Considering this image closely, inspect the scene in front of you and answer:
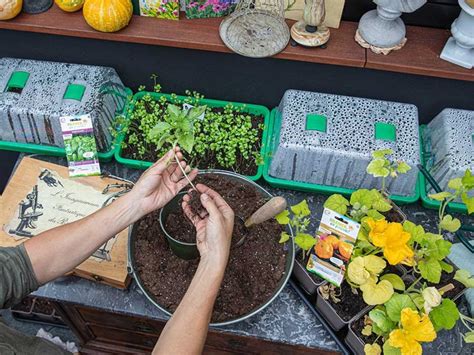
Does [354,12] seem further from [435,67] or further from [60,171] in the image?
[60,171]

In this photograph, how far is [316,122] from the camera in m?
1.58

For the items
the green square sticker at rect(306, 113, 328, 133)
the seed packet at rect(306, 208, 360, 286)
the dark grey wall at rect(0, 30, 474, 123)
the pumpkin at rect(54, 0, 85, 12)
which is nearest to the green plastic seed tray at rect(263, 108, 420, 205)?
the green square sticker at rect(306, 113, 328, 133)

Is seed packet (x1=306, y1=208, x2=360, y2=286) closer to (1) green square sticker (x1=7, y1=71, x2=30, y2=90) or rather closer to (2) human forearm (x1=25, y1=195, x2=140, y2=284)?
(2) human forearm (x1=25, y1=195, x2=140, y2=284)

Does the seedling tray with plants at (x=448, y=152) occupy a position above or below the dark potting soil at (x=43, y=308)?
above

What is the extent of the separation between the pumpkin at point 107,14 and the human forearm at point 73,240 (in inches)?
24.8

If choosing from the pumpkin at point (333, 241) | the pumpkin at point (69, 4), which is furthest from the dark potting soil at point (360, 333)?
the pumpkin at point (69, 4)

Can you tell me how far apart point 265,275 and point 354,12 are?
0.92 metres

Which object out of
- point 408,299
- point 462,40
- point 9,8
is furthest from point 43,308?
point 462,40

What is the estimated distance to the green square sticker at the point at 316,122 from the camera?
1.56 m

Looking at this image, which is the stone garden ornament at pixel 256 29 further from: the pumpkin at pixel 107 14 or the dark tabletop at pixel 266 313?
the dark tabletop at pixel 266 313

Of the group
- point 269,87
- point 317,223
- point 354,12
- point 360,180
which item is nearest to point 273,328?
point 317,223

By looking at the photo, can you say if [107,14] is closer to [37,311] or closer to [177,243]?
[177,243]

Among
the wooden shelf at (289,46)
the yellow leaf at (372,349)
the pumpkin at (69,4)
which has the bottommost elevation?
the yellow leaf at (372,349)

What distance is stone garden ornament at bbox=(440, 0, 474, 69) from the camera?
55.5 inches
